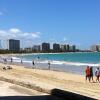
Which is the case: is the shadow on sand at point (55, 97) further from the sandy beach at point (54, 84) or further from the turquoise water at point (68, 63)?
the turquoise water at point (68, 63)

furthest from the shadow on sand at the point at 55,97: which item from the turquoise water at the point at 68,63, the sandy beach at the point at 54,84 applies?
the turquoise water at the point at 68,63

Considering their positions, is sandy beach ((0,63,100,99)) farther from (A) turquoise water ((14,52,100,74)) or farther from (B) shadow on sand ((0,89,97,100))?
(A) turquoise water ((14,52,100,74))

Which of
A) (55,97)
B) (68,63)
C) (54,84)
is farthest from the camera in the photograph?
(68,63)

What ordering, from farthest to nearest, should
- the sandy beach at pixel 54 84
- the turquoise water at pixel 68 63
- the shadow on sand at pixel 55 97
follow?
the turquoise water at pixel 68 63 < the sandy beach at pixel 54 84 < the shadow on sand at pixel 55 97

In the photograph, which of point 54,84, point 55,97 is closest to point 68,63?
point 54,84

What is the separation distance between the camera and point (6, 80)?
22.6 metres

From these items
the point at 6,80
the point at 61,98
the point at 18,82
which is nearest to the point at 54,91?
the point at 61,98

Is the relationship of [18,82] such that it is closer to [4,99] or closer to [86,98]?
[4,99]

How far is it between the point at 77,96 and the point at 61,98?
3.96 ft

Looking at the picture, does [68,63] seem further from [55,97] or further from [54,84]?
[55,97]

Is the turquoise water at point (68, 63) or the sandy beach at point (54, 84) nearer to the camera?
the sandy beach at point (54, 84)

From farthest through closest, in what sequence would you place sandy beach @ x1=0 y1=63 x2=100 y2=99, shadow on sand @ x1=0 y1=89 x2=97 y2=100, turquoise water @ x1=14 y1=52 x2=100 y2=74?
turquoise water @ x1=14 y1=52 x2=100 y2=74, sandy beach @ x1=0 y1=63 x2=100 y2=99, shadow on sand @ x1=0 y1=89 x2=97 y2=100

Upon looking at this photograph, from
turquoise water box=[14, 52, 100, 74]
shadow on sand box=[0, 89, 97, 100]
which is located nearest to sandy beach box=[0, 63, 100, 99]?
shadow on sand box=[0, 89, 97, 100]

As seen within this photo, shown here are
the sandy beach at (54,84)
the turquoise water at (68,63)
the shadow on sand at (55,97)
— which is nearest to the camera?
the shadow on sand at (55,97)
